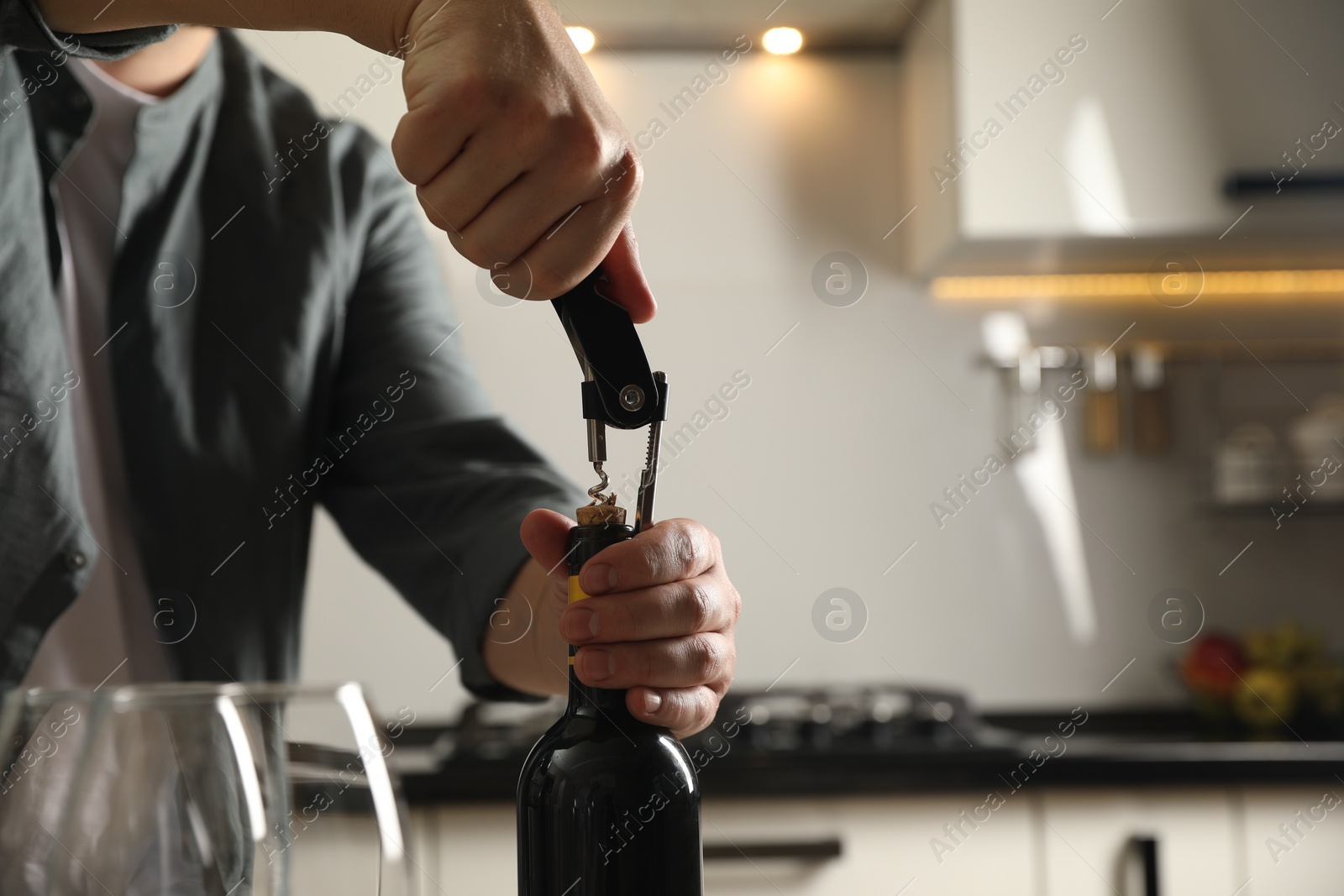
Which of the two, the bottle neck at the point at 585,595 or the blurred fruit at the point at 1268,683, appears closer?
the bottle neck at the point at 585,595

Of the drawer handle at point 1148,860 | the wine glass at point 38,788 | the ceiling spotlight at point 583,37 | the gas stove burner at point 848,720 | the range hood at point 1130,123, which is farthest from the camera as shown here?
the ceiling spotlight at point 583,37

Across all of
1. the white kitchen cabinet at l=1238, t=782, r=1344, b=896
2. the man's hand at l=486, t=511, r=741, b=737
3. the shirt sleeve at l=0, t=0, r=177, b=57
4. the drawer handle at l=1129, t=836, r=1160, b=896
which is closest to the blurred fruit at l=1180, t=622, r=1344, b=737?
the white kitchen cabinet at l=1238, t=782, r=1344, b=896

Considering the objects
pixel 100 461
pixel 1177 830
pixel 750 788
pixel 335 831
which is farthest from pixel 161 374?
pixel 1177 830

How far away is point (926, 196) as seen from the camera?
7.12ft

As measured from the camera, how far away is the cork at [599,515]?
0.41 m

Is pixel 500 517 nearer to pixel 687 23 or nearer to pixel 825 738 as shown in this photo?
pixel 825 738

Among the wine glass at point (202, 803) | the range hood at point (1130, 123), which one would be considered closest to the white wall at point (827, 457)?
the range hood at point (1130, 123)

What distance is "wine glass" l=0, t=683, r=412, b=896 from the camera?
27cm

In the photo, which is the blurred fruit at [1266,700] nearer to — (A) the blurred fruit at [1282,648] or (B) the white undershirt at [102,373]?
(A) the blurred fruit at [1282,648]

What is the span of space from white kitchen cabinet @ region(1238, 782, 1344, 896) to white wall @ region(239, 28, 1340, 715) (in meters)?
0.66

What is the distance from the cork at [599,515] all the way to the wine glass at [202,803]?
14 cm

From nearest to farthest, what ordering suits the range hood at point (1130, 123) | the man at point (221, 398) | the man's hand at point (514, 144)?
1. the man's hand at point (514, 144)
2. the man at point (221, 398)
3. the range hood at point (1130, 123)

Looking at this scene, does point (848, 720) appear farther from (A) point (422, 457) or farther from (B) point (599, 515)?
(B) point (599, 515)

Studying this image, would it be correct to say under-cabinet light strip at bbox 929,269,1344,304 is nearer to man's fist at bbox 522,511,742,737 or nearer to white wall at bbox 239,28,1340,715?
white wall at bbox 239,28,1340,715
